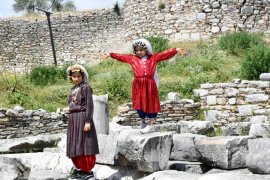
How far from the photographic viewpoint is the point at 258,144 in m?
5.90

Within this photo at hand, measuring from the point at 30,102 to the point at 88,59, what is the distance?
1102cm

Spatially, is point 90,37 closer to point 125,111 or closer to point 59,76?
point 59,76

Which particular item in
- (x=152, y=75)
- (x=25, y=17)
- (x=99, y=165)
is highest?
(x=25, y=17)

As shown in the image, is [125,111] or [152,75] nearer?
[152,75]

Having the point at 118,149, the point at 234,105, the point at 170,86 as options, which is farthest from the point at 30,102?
the point at 118,149

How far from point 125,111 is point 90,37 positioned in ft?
42.1

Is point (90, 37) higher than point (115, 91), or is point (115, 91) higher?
point (90, 37)

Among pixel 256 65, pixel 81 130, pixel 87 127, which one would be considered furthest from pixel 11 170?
pixel 256 65

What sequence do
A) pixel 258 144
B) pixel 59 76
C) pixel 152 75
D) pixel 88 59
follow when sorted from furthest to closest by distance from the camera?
1. pixel 88 59
2. pixel 59 76
3. pixel 152 75
4. pixel 258 144

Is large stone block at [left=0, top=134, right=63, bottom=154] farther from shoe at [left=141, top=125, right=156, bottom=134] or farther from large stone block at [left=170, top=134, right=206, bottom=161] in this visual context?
large stone block at [left=170, top=134, right=206, bottom=161]

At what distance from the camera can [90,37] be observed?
2542 centimetres

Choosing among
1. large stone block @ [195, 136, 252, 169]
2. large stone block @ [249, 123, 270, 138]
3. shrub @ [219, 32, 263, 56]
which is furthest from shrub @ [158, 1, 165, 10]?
large stone block @ [195, 136, 252, 169]

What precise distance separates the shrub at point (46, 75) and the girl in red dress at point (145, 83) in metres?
9.47

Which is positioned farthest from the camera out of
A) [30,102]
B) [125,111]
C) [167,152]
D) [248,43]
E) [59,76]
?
[248,43]
